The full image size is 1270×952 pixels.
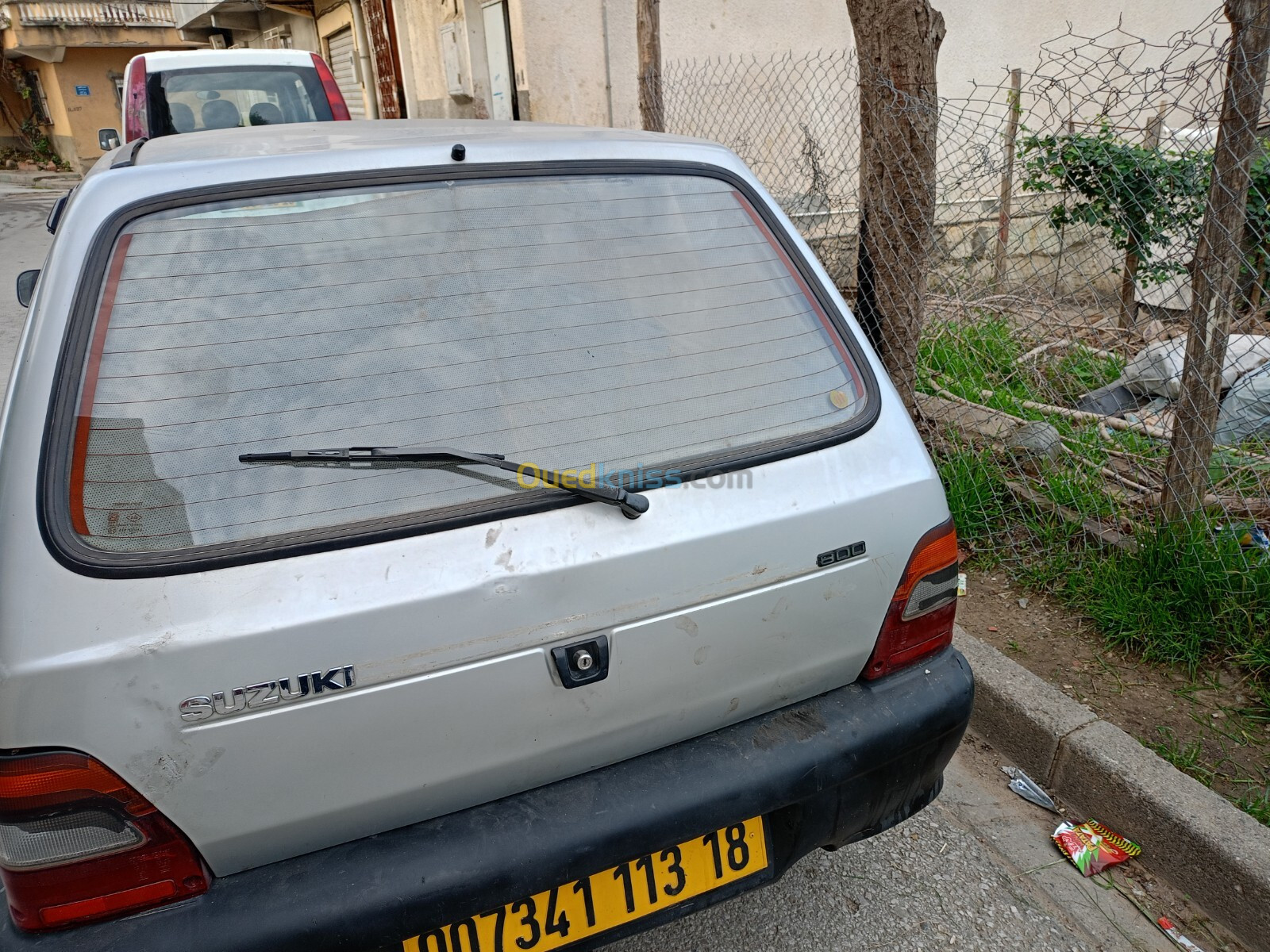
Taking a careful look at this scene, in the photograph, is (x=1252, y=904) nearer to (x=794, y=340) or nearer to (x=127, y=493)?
(x=794, y=340)

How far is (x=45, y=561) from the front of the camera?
1253 millimetres

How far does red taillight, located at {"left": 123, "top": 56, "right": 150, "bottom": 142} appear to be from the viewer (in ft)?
25.3

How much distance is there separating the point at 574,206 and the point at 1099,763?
200 centimetres

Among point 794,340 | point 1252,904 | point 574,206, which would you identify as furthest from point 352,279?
point 1252,904

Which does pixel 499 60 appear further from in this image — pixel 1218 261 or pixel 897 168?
pixel 1218 261

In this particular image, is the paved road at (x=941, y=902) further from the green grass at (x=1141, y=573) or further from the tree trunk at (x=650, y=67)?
the tree trunk at (x=650, y=67)

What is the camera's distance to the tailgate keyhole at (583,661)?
1.42 meters

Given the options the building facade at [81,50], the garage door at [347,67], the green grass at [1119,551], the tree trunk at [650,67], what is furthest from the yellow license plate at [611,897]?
the building facade at [81,50]

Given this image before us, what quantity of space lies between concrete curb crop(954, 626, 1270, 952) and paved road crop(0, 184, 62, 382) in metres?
4.08

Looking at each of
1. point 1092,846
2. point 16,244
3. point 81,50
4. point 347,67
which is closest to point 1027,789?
point 1092,846

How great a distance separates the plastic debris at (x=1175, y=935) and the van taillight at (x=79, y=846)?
2.11 metres

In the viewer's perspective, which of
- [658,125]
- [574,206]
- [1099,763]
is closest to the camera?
[574,206]

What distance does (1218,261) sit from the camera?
2.71 m

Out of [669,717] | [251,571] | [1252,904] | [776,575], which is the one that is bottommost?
[1252,904]
